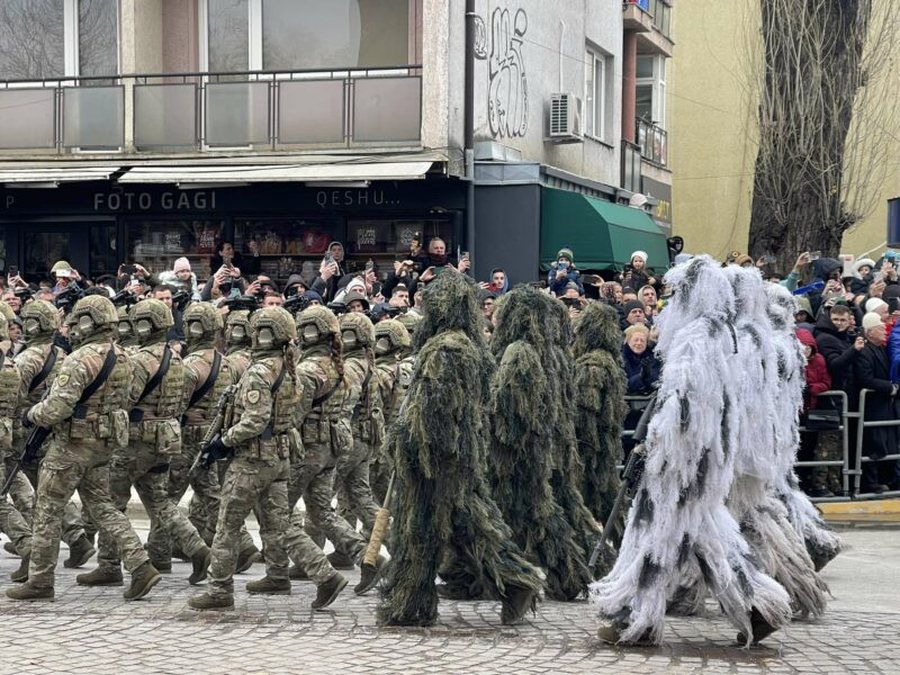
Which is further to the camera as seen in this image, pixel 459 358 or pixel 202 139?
pixel 202 139

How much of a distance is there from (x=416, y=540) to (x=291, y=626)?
0.95m

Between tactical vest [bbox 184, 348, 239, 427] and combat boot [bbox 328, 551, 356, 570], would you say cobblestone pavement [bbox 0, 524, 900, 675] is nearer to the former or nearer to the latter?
combat boot [bbox 328, 551, 356, 570]

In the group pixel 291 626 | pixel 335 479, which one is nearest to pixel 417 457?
pixel 291 626

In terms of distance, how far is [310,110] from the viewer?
21578 millimetres

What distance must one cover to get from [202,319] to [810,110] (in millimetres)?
15071

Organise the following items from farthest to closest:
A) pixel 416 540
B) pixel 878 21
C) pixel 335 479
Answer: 1. pixel 878 21
2. pixel 335 479
3. pixel 416 540

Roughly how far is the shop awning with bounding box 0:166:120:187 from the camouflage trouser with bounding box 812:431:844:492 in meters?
11.4

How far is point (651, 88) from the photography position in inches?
1352

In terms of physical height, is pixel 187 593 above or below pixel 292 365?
below

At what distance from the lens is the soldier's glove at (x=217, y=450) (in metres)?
9.68

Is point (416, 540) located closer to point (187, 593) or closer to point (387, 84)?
point (187, 593)

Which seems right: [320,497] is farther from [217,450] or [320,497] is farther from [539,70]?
[539,70]

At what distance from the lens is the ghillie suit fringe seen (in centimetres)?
1081

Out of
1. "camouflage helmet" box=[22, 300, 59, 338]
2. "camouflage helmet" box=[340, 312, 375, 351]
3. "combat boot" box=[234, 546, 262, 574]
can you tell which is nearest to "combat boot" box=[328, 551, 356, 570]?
"combat boot" box=[234, 546, 262, 574]
